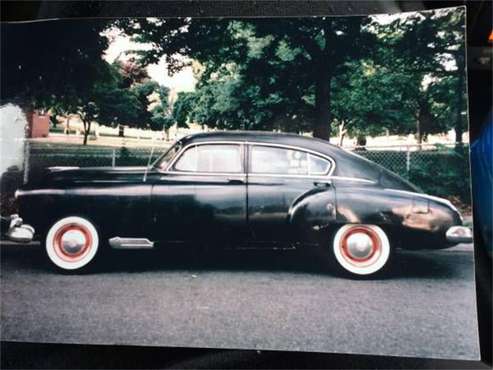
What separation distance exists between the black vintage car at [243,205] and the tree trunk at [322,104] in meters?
0.05

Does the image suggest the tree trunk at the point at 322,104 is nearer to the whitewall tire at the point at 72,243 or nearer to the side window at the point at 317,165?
the side window at the point at 317,165

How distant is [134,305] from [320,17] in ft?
5.54

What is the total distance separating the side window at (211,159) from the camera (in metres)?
1.90

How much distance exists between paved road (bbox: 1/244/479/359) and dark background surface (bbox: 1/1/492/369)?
0.28 feet

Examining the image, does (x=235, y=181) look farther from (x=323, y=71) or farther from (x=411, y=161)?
(x=411, y=161)

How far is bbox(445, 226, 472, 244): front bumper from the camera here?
1.78m

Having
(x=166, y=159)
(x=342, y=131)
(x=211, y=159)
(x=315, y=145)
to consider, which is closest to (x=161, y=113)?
(x=166, y=159)

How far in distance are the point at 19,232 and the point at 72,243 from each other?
0.28 m

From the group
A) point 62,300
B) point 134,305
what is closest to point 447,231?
point 134,305

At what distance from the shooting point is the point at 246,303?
1.86m

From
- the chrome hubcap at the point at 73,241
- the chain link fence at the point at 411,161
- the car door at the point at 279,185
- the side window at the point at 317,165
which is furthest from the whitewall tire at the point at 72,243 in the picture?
the side window at the point at 317,165

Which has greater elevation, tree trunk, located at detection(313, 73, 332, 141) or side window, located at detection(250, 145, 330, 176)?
tree trunk, located at detection(313, 73, 332, 141)

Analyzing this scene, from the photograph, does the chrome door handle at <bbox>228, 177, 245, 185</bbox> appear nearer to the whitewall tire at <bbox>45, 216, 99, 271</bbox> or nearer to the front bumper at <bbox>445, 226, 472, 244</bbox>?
the whitewall tire at <bbox>45, 216, 99, 271</bbox>

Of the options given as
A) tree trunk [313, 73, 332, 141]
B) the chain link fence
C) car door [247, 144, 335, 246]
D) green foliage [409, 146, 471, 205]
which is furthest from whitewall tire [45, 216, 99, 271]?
green foliage [409, 146, 471, 205]
